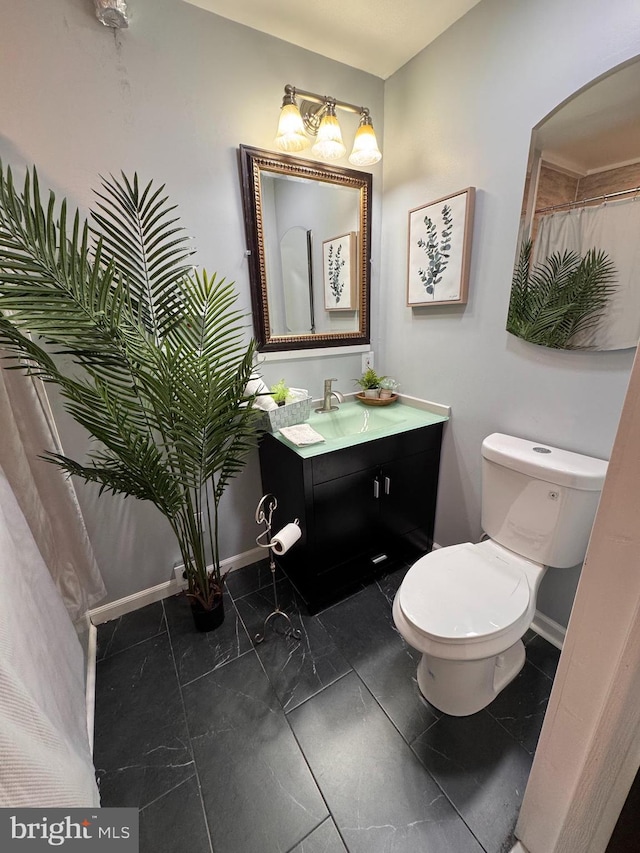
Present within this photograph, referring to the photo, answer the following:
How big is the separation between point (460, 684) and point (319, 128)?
223 cm

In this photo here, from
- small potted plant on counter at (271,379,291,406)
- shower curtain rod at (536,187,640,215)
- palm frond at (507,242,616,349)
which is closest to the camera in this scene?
shower curtain rod at (536,187,640,215)

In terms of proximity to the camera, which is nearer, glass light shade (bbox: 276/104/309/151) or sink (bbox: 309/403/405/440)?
glass light shade (bbox: 276/104/309/151)

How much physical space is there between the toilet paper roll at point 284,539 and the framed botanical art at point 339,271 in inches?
45.5

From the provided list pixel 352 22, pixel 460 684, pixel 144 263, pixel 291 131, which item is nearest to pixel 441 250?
pixel 291 131

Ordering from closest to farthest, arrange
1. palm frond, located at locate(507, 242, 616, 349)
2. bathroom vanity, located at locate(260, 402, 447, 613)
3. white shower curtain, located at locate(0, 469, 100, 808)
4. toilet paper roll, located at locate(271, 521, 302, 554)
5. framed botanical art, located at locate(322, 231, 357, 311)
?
white shower curtain, located at locate(0, 469, 100, 808) → palm frond, located at locate(507, 242, 616, 349) → toilet paper roll, located at locate(271, 521, 302, 554) → bathroom vanity, located at locate(260, 402, 447, 613) → framed botanical art, located at locate(322, 231, 357, 311)

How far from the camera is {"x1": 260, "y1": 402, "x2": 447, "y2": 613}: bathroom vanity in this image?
1435mm

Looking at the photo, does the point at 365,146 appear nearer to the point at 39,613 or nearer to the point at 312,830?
the point at 39,613

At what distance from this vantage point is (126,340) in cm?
104

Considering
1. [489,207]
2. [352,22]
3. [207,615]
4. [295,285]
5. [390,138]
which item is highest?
[352,22]

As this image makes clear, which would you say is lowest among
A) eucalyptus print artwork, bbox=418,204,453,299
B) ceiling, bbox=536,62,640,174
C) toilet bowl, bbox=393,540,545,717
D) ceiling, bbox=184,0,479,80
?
toilet bowl, bbox=393,540,545,717

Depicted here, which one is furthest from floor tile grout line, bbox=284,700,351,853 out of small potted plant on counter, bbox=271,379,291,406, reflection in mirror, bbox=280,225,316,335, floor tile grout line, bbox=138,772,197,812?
reflection in mirror, bbox=280,225,316,335

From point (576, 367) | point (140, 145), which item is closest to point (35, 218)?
point (140, 145)

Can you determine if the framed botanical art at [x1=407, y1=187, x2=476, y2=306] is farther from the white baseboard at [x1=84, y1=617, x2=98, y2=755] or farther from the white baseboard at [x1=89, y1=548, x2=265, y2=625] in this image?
the white baseboard at [x1=84, y1=617, x2=98, y2=755]

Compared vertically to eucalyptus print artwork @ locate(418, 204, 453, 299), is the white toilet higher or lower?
lower
